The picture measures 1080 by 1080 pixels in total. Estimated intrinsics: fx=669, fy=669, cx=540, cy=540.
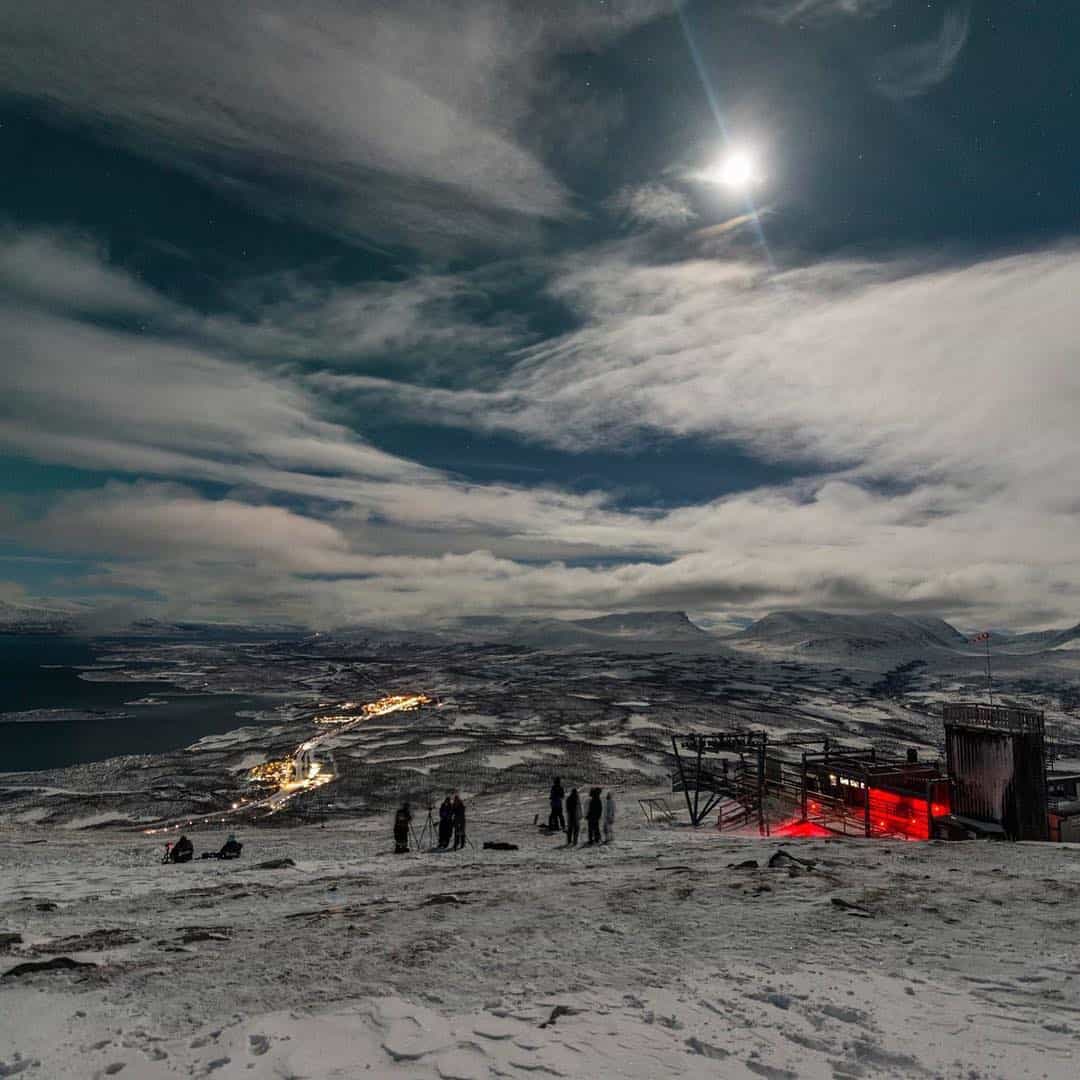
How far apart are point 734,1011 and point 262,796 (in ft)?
152

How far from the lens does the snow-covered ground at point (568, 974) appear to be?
6105mm

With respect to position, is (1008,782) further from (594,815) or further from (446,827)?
(446,827)

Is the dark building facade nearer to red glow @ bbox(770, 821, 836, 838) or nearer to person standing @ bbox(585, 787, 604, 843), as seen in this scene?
red glow @ bbox(770, 821, 836, 838)

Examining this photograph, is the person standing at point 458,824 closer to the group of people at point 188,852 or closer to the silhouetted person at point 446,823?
the silhouetted person at point 446,823

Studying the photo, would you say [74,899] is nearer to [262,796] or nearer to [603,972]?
[603,972]

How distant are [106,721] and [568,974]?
348ft

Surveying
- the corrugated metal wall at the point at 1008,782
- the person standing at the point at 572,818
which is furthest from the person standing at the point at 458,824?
the corrugated metal wall at the point at 1008,782

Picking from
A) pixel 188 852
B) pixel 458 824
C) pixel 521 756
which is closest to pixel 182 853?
pixel 188 852

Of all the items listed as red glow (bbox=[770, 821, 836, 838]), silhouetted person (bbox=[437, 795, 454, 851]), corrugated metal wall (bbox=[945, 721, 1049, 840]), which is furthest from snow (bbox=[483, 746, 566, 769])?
corrugated metal wall (bbox=[945, 721, 1049, 840])

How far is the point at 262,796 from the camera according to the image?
46.2 meters

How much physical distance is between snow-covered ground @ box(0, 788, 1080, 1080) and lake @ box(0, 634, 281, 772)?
216 ft

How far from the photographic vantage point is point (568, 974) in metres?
8.14

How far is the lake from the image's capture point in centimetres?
7000

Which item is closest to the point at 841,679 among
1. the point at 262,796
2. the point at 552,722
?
the point at 552,722
